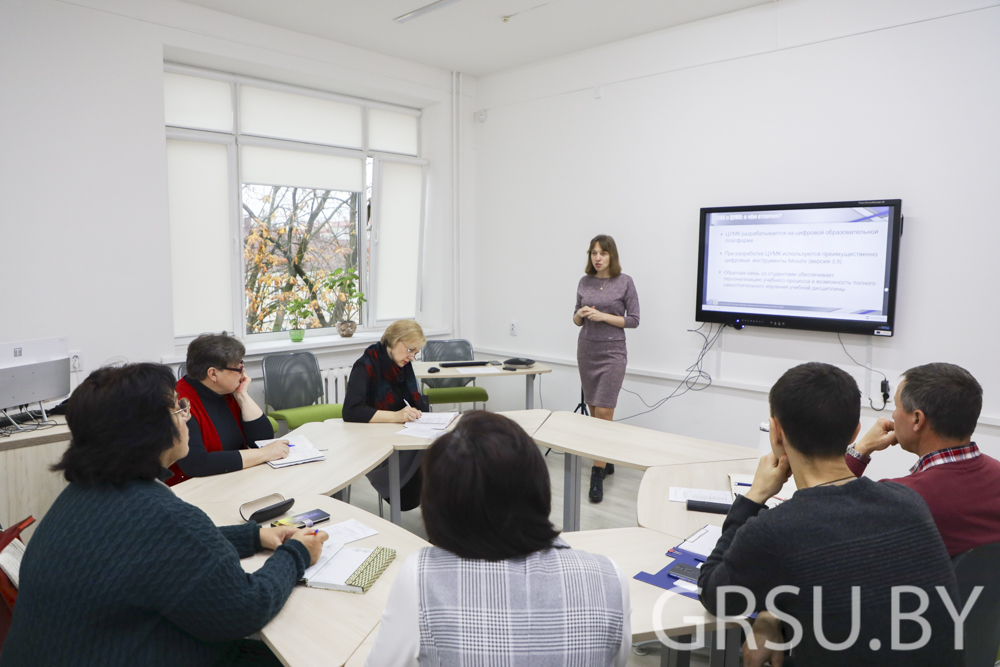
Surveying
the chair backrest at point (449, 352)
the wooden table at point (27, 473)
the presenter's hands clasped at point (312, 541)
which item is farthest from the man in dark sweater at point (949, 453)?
the chair backrest at point (449, 352)

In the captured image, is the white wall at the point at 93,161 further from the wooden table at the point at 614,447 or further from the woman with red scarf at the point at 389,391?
the wooden table at the point at 614,447

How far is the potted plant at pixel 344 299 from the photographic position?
5480mm

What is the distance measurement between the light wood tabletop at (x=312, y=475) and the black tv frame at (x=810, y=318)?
2.56 m

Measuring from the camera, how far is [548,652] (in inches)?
38.9

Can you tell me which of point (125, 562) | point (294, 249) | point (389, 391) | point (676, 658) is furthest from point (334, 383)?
point (125, 562)

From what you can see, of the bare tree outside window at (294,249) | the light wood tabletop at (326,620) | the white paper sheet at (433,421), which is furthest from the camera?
the bare tree outside window at (294,249)

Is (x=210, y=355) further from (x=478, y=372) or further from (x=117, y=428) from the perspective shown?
(x=478, y=372)

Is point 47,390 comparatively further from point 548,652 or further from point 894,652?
point 894,652

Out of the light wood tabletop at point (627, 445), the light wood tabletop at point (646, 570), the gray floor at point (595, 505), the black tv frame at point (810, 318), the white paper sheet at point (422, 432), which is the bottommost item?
the gray floor at point (595, 505)

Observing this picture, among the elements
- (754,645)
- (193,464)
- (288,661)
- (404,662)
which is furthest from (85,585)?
(754,645)

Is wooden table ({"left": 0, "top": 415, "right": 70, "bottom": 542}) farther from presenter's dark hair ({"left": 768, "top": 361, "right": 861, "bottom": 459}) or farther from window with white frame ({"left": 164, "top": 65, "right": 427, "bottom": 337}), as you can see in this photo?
presenter's dark hair ({"left": 768, "top": 361, "right": 861, "bottom": 459})

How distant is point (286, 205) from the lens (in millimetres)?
5297

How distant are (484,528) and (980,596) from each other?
1.28 metres

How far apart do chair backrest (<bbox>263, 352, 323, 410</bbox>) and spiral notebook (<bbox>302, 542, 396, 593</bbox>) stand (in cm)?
298
